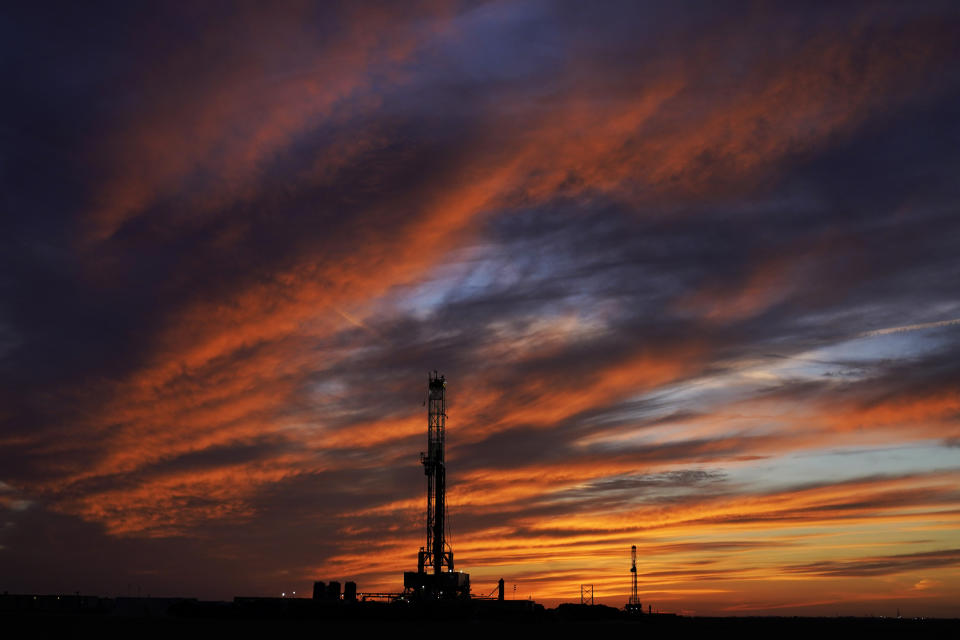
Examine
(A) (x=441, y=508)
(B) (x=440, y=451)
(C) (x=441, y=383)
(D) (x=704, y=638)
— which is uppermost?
(C) (x=441, y=383)

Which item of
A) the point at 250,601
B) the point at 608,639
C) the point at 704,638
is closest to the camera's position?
the point at 608,639

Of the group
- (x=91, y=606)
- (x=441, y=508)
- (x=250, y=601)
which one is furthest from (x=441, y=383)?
(x=91, y=606)

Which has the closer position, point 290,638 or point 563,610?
point 290,638

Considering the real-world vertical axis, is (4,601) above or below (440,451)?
below

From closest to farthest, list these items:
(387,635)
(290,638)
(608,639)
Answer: (290,638) → (387,635) → (608,639)

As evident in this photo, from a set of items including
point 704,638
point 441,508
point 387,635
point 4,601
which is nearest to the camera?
point 387,635

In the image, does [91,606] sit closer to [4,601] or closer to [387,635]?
[4,601]

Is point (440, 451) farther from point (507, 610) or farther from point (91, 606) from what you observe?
point (91, 606)

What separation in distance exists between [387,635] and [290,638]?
921 cm

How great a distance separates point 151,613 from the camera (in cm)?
14925

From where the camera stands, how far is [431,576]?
12812 centimetres

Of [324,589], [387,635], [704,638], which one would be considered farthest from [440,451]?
[387,635]

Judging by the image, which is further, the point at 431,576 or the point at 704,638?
the point at 431,576

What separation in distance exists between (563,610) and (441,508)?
5051 centimetres
